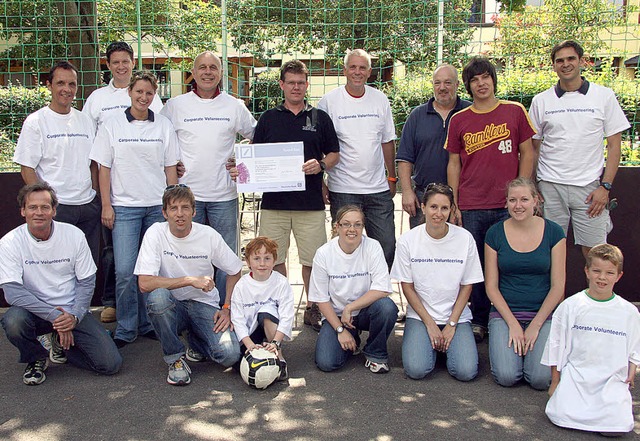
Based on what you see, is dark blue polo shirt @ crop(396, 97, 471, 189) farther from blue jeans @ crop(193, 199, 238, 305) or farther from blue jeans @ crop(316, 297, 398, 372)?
blue jeans @ crop(193, 199, 238, 305)

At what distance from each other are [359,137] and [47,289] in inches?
99.8

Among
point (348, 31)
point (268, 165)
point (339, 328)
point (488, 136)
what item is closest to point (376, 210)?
point (268, 165)

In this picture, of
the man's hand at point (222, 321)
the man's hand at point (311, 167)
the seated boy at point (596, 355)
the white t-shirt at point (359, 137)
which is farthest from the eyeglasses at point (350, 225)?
the seated boy at point (596, 355)

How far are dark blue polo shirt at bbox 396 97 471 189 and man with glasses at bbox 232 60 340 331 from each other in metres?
0.56

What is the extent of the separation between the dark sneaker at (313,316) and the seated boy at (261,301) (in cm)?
90

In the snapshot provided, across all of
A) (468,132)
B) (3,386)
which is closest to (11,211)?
(3,386)

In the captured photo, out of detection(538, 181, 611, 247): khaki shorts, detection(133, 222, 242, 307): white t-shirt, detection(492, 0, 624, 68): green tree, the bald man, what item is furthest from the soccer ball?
detection(492, 0, 624, 68): green tree

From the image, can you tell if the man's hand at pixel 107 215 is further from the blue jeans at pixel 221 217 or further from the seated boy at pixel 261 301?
the seated boy at pixel 261 301

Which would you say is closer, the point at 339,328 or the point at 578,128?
the point at 339,328

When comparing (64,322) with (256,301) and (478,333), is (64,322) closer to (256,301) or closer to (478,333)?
(256,301)

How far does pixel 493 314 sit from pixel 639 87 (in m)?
3.64

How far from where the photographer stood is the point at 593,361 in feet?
12.1

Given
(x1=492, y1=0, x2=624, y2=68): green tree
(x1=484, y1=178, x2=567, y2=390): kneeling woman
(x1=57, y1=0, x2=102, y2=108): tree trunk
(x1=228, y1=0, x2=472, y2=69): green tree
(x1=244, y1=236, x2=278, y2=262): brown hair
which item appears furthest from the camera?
(x1=228, y1=0, x2=472, y2=69): green tree

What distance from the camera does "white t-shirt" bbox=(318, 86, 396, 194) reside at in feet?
17.2
